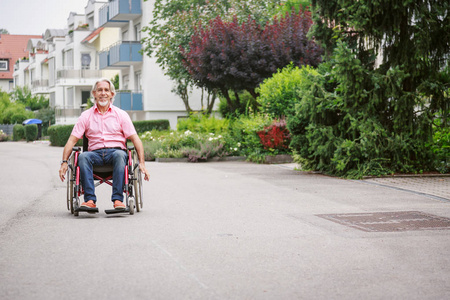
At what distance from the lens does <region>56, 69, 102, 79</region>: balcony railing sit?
60938mm

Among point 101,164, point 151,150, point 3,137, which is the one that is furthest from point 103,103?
point 3,137

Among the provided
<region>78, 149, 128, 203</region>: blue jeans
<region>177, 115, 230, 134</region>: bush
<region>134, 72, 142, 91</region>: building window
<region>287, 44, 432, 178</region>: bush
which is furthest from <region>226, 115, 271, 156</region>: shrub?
<region>134, 72, 142, 91</region>: building window

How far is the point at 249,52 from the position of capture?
25.6m

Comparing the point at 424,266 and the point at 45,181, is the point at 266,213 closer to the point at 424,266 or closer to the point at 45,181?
the point at 424,266

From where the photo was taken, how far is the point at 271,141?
21.3 metres

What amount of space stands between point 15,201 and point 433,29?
881 cm

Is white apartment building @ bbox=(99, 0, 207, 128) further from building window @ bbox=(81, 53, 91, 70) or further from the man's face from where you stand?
the man's face

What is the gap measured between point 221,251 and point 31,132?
48.8 metres

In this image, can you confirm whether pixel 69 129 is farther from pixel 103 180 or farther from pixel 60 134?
pixel 103 180

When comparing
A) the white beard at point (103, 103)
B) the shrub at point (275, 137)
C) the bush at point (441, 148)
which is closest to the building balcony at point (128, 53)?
the shrub at point (275, 137)

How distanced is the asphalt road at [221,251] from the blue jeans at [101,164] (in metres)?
0.32

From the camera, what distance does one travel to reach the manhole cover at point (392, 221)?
Result: 25.7ft

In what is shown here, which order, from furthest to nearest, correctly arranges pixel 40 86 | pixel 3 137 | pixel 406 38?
pixel 40 86, pixel 3 137, pixel 406 38

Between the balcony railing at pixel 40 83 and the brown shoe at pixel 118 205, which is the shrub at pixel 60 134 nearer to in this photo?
the brown shoe at pixel 118 205
